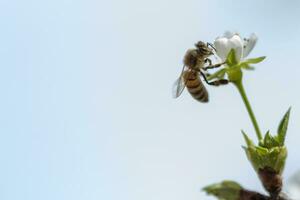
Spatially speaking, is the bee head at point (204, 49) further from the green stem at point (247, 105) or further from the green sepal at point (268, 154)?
the green sepal at point (268, 154)

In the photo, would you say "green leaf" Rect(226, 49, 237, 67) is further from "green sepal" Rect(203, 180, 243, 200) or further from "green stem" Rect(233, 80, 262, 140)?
"green sepal" Rect(203, 180, 243, 200)

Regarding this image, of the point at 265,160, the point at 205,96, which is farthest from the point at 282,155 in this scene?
the point at 205,96

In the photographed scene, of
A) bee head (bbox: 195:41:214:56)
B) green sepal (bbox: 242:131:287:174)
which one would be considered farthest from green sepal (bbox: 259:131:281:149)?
bee head (bbox: 195:41:214:56)

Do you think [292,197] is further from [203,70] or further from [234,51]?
[203,70]

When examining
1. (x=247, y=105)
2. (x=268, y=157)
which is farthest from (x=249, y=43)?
(x=268, y=157)

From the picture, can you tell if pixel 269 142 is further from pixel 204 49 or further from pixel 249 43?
pixel 204 49

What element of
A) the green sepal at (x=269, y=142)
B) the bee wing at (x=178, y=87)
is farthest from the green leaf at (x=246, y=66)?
the bee wing at (x=178, y=87)
